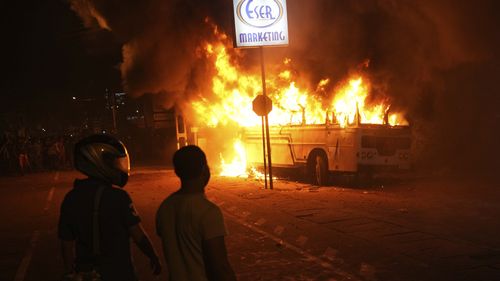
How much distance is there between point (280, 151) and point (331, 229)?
8887mm

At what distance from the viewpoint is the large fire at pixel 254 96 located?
63.9 ft

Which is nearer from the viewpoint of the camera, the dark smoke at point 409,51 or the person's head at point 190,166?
the person's head at point 190,166

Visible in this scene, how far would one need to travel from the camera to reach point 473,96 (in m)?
18.3

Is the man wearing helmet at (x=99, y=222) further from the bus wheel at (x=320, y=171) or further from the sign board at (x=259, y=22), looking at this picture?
the bus wheel at (x=320, y=171)

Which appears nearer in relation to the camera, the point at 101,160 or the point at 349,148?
the point at 101,160

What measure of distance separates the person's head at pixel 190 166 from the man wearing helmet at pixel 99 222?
1.73 feet

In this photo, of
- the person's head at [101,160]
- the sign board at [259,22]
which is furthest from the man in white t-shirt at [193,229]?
the sign board at [259,22]

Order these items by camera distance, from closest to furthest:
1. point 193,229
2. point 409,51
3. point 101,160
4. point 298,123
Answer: point 193,229 < point 101,160 < point 298,123 < point 409,51

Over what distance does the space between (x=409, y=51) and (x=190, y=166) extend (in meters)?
17.1

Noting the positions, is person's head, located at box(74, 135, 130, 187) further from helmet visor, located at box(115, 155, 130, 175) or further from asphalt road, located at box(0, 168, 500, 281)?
asphalt road, located at box(0, 168, 500, 281)

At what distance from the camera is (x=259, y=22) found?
14.8m

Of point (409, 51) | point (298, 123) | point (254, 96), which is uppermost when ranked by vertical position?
point (409, 51)

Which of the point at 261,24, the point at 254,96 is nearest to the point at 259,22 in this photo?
the point at 261,24

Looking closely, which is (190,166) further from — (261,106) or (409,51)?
(409,51)
